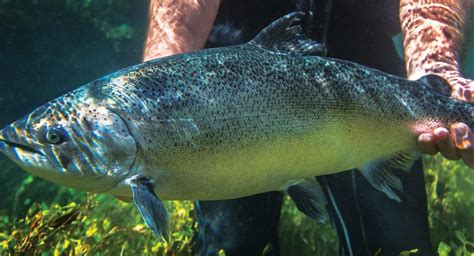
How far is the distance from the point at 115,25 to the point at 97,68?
6215 mm

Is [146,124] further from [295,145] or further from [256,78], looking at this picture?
[295,145]

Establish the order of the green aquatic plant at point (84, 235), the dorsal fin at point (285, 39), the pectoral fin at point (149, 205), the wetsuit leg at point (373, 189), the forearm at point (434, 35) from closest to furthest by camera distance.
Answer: the pectoral fin at point (149, 205) < the dorsal fin at point (285, 39) < the forearm at point (434, 35) < the green aquatic plant at point (84, 235) < the wetsuit leg at point (373, 189)

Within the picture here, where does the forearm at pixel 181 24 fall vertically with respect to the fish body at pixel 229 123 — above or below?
above

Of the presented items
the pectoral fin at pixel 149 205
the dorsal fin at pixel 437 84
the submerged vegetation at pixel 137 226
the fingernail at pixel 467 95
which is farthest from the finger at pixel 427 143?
the pectoral fin at pixel 149 205

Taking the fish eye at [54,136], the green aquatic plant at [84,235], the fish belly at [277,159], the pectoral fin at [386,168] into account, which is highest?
the fish eye at [54,136]

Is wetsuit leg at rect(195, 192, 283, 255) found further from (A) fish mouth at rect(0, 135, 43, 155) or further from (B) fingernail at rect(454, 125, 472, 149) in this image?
(A) fish mouth at rect(0, 135, 43, 155)

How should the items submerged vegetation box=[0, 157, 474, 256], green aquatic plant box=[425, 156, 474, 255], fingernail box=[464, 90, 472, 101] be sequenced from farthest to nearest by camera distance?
green aquatic plant box=[425, 156, 474, 255] → submerged vegetation box=[0, 157, 474, 256] → fingernail box=[464, 90, 472, 101]

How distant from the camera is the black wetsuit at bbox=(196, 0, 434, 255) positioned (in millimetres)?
3441

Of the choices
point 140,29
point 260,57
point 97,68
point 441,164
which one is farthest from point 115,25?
point 260,57

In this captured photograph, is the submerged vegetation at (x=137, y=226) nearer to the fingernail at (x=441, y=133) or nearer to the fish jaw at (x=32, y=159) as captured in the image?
the fingernail at (x=441, y=133)

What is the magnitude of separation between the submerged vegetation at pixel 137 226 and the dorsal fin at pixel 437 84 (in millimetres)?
1270

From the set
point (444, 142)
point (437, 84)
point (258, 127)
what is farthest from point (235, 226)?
point (437, 84)

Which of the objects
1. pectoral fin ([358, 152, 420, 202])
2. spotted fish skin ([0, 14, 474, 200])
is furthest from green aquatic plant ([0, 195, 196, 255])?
pectoral fin ([358, 152, 420, 202])

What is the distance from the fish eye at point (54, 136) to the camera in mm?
1693
